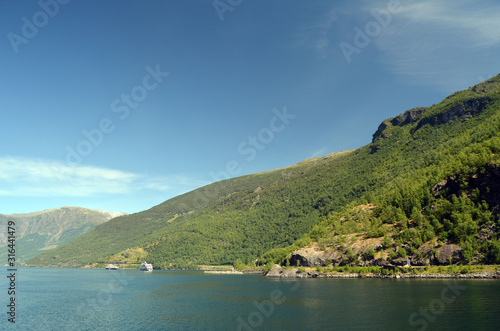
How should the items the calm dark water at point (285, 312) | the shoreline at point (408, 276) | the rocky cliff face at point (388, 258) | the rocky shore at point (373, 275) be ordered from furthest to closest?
the rocky cliff face at point (388, 258) → the rocky shore at point (373, 275) → the shoreline at point (408, 276) → the calm dark water at point (285, 312)

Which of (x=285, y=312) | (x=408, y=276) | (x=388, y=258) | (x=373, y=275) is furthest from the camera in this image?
(x=388, y=258)

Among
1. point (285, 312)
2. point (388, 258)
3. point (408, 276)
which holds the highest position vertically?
point (285, 312)

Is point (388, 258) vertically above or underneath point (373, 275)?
above

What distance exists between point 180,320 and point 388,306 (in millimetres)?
47179

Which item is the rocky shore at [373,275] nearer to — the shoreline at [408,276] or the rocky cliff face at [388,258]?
the shoreline at [408,276]

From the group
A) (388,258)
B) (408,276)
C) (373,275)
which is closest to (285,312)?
(408,276)

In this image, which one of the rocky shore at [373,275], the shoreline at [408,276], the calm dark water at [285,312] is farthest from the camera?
the rocky shore at [373,275]

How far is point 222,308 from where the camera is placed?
Answer: 79500 mm

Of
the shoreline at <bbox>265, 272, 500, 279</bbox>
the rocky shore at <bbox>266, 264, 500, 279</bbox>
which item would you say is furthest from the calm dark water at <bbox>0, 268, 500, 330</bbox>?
the rocky shore at <bbox>266, 264, 500, 279</bbox>

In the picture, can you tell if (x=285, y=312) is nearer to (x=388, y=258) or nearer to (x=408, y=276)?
(x=408, y=276)

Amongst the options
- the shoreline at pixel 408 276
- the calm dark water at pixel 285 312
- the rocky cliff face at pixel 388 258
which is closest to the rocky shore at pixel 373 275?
the shoreline at pixel 408 276

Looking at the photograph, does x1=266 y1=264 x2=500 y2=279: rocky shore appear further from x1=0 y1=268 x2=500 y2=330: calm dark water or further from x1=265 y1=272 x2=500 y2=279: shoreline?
x1=0 y1=268 x2=500 y2=330: calm dark water

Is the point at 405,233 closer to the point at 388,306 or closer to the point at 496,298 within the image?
the point at 496,298

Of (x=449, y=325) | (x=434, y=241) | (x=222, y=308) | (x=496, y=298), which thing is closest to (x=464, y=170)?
(x=434, y=241)
